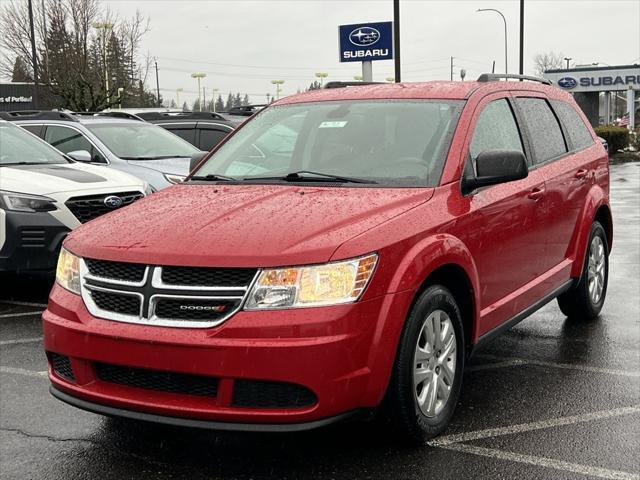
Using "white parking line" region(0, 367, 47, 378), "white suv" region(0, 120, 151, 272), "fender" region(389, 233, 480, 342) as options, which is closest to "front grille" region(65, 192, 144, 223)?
"white suv" region(0, 120, 151, 272)

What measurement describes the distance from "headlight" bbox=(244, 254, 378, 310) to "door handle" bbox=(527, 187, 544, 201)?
6.32 feet

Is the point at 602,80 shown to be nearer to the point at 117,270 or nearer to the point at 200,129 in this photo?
the point at 200,129

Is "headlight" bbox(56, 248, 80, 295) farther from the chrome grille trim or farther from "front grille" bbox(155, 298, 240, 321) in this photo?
"front grille" bbox(155, 298, 240, 321)

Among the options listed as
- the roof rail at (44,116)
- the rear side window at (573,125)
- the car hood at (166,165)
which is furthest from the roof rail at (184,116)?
the rear side window at (573,125)

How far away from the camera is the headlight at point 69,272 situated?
3727 mm

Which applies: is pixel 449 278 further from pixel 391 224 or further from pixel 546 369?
pixel 546 369

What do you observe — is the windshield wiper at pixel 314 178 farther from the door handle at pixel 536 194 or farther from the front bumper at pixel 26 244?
the front bumper at pixel 26 244

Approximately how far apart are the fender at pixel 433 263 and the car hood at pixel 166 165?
6464 mm

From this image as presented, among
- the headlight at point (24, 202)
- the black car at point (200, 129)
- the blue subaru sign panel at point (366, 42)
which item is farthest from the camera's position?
the blue subaru sign panel at point (366, 42)

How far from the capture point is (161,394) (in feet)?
11.1

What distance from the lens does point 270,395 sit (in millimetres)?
3299

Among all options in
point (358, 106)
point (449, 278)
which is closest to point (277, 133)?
point (358, 106)

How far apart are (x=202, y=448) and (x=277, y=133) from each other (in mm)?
2060

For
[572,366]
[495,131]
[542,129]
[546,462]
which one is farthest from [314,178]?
[572,366]
